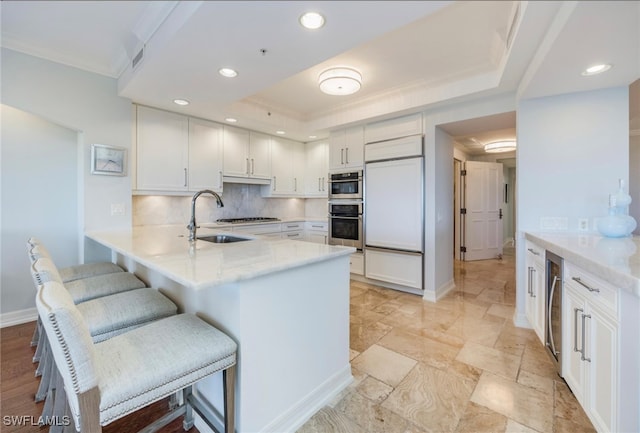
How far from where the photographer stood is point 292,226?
4.88 metres

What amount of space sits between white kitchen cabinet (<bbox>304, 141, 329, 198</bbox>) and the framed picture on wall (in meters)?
2.85

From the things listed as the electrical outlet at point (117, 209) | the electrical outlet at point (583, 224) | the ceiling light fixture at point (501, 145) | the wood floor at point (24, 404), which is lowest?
the wood floor at point (24, 404)

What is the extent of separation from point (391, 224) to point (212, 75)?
2.69 m

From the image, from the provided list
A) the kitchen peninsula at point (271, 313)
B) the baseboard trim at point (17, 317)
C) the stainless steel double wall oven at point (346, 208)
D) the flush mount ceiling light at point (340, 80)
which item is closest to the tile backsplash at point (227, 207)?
the stainless steel double wall oven at point (346, 208)

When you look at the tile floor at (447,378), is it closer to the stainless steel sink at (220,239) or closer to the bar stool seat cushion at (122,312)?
the bar stool seat cushion at (122,312)

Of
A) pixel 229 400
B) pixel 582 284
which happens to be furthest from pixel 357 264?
pixel 229 400

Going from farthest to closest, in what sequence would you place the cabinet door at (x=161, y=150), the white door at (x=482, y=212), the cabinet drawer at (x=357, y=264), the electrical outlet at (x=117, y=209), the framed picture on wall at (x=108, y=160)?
the white door at (x=482, y=212), the cabinet drawer at (x=357, y=264), the cabinet door at (x=161, y=150), the electrical outlet at (x=117, y=209), the framed picture on wall at (x=108, y=160)

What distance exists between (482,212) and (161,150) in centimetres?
617

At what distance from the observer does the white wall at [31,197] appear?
2.70 m

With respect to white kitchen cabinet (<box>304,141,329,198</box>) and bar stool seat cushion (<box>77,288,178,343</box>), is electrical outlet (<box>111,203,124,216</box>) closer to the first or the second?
bar stool seat cushion (<box>77,288,178,343</box>)

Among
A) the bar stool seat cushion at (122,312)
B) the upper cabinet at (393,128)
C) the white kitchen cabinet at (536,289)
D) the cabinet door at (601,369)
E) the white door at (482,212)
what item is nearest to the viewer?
the cabinet door at (601,369)

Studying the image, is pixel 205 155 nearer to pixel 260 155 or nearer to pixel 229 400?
pixel 260 155

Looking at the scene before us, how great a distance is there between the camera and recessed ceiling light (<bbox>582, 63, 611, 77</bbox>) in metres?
1.93

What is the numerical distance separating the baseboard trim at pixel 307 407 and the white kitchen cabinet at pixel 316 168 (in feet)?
11.3
